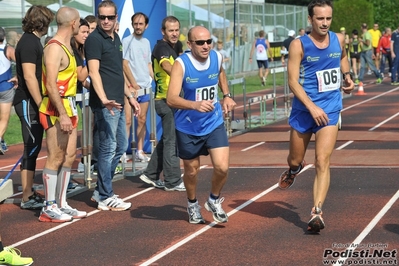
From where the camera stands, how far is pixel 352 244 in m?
7.72

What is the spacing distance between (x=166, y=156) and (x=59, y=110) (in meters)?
2.48

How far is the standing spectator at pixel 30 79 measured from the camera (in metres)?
9.29

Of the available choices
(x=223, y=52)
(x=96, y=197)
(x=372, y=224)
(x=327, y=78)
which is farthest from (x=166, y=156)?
(x=223, y=52)

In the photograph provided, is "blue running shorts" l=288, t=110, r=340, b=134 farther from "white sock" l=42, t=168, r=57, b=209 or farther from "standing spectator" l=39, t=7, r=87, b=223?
"white sock" l=42, t=168, r=57, b=209

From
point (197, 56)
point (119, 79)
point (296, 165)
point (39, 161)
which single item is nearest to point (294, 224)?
point (296, 165)

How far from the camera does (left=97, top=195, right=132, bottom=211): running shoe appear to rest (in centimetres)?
973

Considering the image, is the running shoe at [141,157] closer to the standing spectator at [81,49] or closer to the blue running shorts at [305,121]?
the standing spectator at [81,49]

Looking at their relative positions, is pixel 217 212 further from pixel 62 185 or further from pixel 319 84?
pixel 62 185

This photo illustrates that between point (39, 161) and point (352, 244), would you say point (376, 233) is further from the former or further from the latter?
point (39, 161)

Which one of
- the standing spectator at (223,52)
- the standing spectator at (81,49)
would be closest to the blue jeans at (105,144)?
the standing spectator at (81,49)

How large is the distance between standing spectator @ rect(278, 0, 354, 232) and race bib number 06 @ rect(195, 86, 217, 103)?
713 mm

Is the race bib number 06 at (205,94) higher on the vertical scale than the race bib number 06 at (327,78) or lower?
lower

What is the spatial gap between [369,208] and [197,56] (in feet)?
7.91

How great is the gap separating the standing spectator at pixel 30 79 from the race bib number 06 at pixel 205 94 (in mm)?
1660
